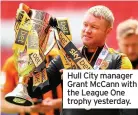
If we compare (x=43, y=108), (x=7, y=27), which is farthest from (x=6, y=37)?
(x=43, y=108)

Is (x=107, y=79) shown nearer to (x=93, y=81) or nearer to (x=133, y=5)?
(x=93, y=81)

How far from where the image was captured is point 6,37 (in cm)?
245

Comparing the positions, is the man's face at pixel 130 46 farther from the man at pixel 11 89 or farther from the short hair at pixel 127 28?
the man at pixel 11 89

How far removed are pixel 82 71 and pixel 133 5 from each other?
0.43 metres

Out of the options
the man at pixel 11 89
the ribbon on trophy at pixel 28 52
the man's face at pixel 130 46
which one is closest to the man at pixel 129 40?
the man's face at pixel 130 46

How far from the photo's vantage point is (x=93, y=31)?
1.96m

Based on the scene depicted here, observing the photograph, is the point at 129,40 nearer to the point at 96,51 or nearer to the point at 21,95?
the point at 96,51

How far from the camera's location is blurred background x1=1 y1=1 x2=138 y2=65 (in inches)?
94.9

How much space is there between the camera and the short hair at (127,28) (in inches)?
89.7

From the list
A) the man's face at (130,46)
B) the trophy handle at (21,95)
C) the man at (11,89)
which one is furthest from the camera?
the man at (11,89)

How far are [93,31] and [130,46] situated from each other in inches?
13.7

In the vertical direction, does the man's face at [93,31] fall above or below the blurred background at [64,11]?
below

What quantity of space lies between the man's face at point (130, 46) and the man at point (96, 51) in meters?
0.28

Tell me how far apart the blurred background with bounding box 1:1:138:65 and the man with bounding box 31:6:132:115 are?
A: 0.42m
